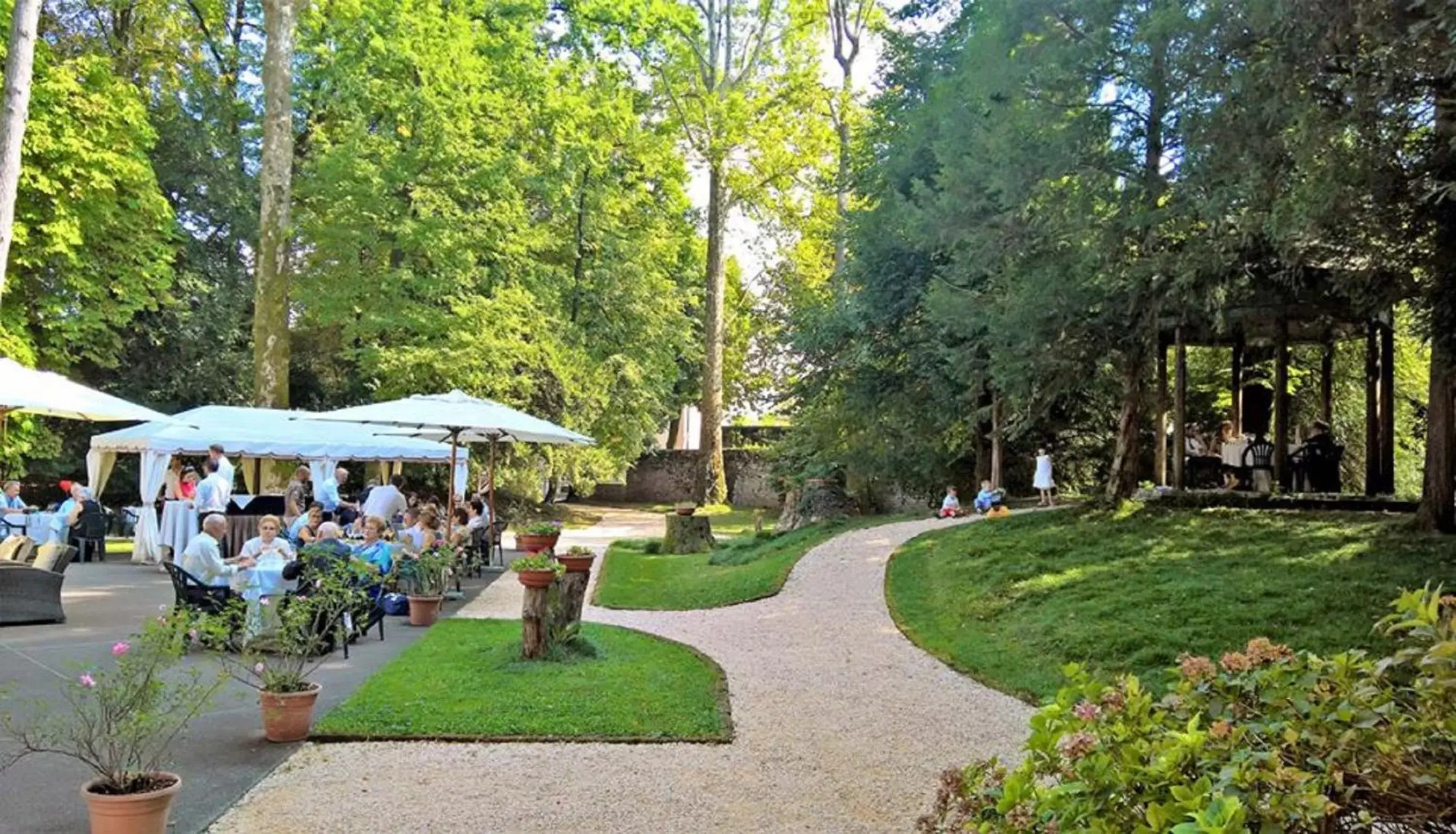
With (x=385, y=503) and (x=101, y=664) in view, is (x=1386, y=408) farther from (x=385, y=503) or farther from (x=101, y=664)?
(x=101, y=664)

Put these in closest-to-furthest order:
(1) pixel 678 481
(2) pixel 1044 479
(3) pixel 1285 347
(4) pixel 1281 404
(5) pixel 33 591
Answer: (5) pixel 33 591 → (3) pixel 1285 347 → (4) pixel 1281 404 → (2) pixel 1044 479 → (1) pixel 678 481

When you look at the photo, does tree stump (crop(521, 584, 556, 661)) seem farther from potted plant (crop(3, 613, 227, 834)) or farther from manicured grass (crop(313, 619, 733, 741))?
potted plant (crop(3, 613, 227, 834))

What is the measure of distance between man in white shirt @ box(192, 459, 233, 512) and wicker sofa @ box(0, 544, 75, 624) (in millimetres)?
3356

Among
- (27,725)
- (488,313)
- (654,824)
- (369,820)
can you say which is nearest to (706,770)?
(654,824)

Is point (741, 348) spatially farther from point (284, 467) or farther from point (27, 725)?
point (27, 725)

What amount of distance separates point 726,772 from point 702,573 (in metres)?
9.00

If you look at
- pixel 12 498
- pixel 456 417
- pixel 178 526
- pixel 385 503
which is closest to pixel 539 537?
pixel 385 503

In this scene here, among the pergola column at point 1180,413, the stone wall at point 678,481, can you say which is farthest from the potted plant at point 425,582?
the stone wall at point 678,481

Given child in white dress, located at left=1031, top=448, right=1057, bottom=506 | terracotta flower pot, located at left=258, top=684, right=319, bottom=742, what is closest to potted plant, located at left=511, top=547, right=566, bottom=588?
terracotta flower pot, located at left=258, top=684, right=319, bottom=742

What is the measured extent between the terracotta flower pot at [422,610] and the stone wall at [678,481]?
23.0 meters

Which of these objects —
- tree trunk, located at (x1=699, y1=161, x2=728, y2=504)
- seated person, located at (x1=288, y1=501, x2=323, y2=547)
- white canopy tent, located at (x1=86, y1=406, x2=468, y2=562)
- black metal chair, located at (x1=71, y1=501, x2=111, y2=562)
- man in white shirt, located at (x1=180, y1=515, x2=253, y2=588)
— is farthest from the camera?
tree trunk, located at (x1=699, y1=161, x2=728, y2=504)

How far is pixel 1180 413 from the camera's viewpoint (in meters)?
12.9

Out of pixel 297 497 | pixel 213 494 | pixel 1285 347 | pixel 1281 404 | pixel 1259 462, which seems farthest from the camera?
pixel 1259 462

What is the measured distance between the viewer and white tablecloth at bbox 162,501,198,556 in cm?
1322
